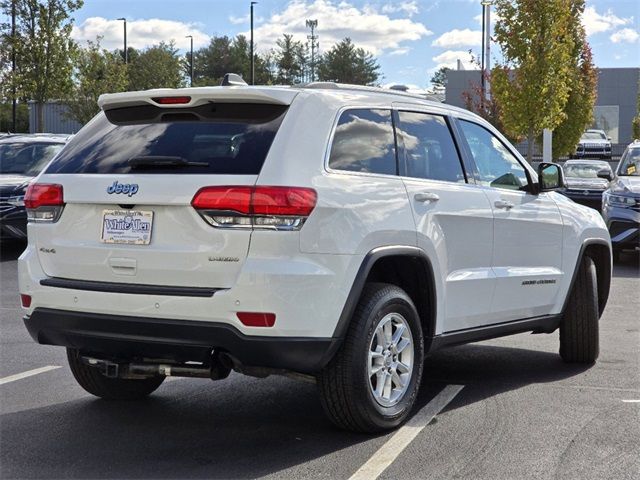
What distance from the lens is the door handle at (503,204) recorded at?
6.30 m

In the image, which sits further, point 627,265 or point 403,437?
point 627,265

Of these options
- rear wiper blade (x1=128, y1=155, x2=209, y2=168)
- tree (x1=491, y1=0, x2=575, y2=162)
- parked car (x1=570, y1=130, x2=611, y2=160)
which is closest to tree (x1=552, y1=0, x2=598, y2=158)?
tree (x1=491, y1=0, x2=575, y2=162)

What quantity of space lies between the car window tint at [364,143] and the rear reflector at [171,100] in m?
0.80

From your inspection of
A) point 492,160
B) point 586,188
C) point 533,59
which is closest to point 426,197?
point 492,160

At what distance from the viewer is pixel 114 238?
16.3ft

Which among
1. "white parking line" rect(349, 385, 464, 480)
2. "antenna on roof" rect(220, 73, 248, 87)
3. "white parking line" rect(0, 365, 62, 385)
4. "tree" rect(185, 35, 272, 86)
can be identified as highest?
"tree" rect(185, 35, 272, 86)

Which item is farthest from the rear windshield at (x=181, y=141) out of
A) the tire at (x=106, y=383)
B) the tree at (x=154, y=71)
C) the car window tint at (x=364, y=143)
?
the tree at (x=154, y=71)

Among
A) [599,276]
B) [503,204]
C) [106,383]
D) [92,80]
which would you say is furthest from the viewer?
[92,80]

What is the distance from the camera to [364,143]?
212 inches

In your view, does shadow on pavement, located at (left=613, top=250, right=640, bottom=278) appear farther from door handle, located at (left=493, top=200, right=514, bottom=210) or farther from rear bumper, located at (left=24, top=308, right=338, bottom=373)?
rear bumper, located at (left=24, top=308, right=338, bottom=373)

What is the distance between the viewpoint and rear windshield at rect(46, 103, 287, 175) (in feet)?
15.9

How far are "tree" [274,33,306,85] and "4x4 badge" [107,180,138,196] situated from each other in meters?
90.0

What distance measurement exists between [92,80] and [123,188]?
38674 millimetres

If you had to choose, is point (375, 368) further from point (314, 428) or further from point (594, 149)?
point (594, 149)
